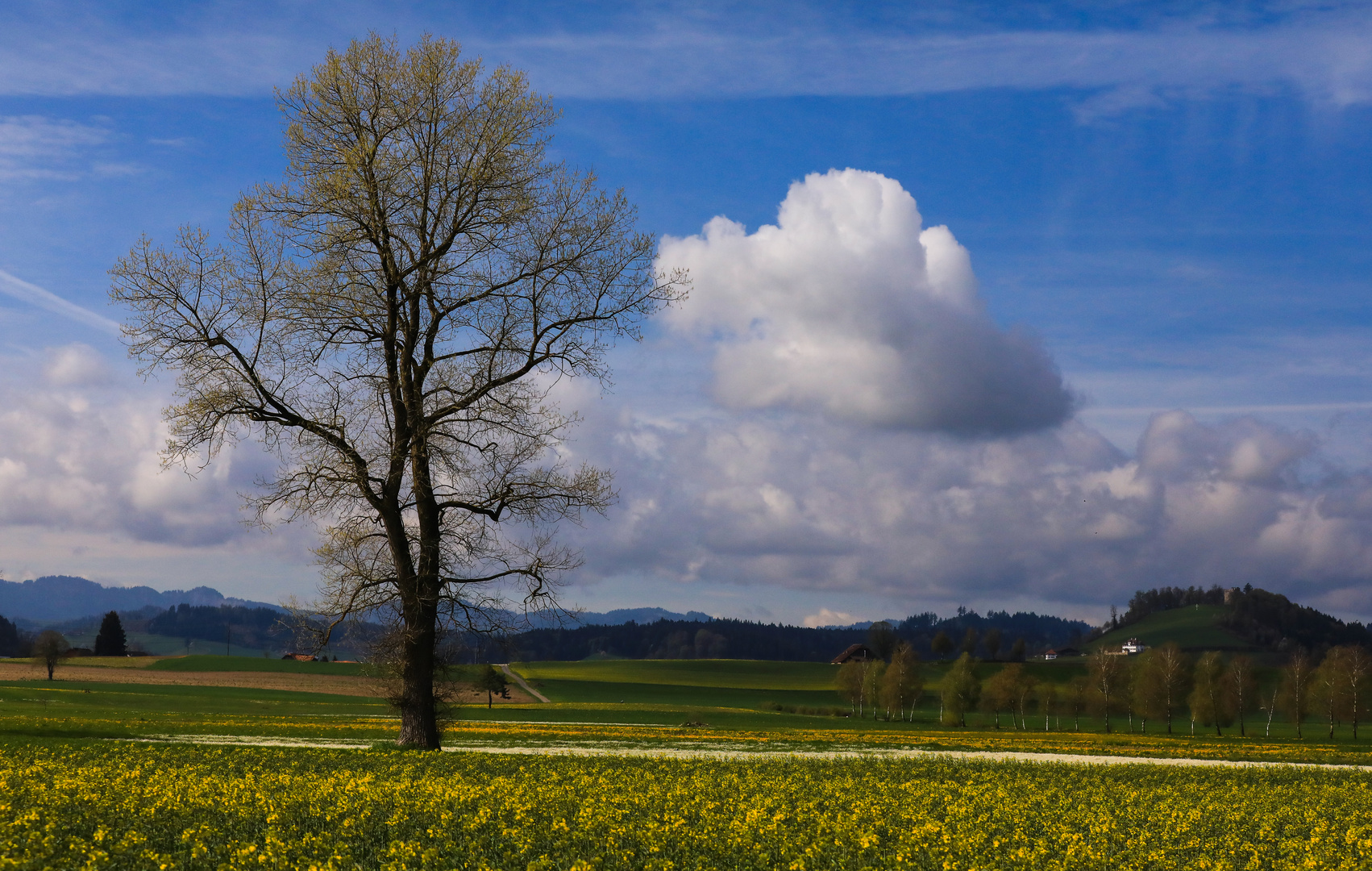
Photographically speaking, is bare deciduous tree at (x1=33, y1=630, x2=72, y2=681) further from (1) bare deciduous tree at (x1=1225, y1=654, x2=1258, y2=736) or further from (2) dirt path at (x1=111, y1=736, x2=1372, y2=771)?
(1) bare deciduous tree at (x1=1225, y1=654, x2=1258, y2=736)

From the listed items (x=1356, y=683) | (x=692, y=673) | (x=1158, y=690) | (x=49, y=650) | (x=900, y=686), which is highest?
(x=1356, y=683)

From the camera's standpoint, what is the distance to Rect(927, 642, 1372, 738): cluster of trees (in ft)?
313

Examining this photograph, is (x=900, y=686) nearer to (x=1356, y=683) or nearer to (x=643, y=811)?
(x=1356, y=683)

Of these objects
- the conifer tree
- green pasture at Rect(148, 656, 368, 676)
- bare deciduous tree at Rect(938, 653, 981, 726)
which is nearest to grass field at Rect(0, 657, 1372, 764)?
green pasture at Rect(148, 656, 368, 676)

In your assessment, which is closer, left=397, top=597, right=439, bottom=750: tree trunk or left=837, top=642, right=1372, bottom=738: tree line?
left=397, top=597, right=439, bottom=750: tree trunk

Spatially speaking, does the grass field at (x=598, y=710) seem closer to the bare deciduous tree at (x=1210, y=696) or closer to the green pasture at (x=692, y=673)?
the green pasture at (x=692, y=673)

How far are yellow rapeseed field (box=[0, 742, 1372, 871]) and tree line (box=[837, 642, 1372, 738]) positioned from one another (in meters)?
86.7

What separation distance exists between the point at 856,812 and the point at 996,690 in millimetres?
97393

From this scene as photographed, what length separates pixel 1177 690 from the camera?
335 ft

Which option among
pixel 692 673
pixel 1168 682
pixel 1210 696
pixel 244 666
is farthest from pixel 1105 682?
pixel 244 666

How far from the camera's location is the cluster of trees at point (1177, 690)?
95.5 meters

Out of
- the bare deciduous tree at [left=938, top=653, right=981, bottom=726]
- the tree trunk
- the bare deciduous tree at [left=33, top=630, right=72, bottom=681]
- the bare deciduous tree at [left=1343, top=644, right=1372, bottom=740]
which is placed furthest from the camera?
the bare deciduous tree at [left=33, top=630, right=72, bottom=681]

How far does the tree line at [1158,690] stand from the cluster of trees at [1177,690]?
0.10 meters

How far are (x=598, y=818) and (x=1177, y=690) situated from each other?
344 ft
